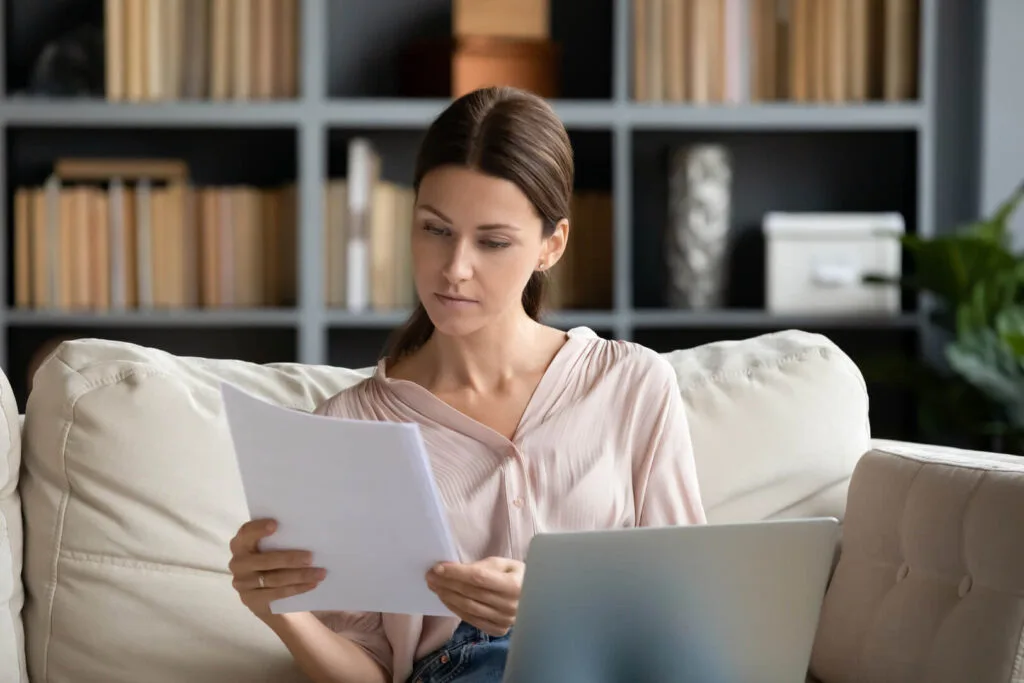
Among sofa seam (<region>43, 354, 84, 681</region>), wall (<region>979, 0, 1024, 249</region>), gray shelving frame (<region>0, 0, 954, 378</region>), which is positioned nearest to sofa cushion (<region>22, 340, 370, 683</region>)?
sofa seam (<region>43, 354, 84, 681</region>)

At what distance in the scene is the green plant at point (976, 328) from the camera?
9.78ft

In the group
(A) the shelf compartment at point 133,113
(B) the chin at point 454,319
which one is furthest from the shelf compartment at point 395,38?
(B) the chin at point 454,319

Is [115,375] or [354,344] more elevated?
[115,375]

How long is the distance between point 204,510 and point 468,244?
1.72ft

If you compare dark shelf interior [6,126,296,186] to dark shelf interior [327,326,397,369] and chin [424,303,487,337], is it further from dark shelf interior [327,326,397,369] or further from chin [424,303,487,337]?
chin [424,303,487,337]

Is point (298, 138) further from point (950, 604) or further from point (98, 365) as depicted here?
point (950, 604)

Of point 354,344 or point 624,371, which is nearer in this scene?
point 624,371

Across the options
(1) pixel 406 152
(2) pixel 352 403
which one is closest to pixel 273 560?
(2) pixel 352 403

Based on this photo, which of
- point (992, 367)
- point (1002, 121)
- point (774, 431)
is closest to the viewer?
point (774, 431)

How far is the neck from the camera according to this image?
5.41 ft

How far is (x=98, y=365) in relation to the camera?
178cm

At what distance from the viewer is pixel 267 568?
1267 mm

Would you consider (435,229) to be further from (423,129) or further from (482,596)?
(423,129)

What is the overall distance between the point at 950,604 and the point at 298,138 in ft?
7.26
